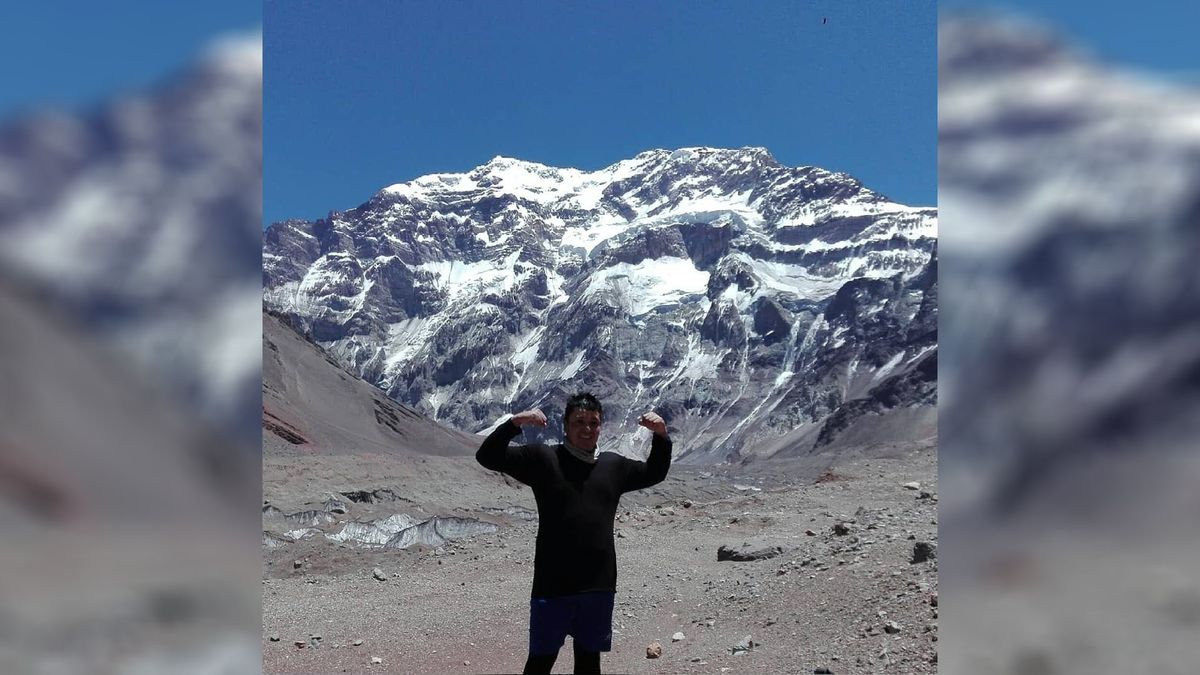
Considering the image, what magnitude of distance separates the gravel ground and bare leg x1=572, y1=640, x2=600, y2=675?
9.16 ft

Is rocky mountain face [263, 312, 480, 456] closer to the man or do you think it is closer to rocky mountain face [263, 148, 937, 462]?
the man

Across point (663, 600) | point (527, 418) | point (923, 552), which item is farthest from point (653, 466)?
point (663, 600)

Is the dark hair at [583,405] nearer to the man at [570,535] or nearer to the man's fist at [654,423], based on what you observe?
the man at [570,535]

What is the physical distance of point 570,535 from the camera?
11.4 ft

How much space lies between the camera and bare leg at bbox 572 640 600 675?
3.53 metres

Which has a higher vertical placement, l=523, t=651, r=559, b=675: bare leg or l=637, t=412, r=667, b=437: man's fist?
l=637, t=412, r=667, b=437: man's fist

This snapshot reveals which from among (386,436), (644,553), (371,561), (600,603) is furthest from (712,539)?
(386,436)
